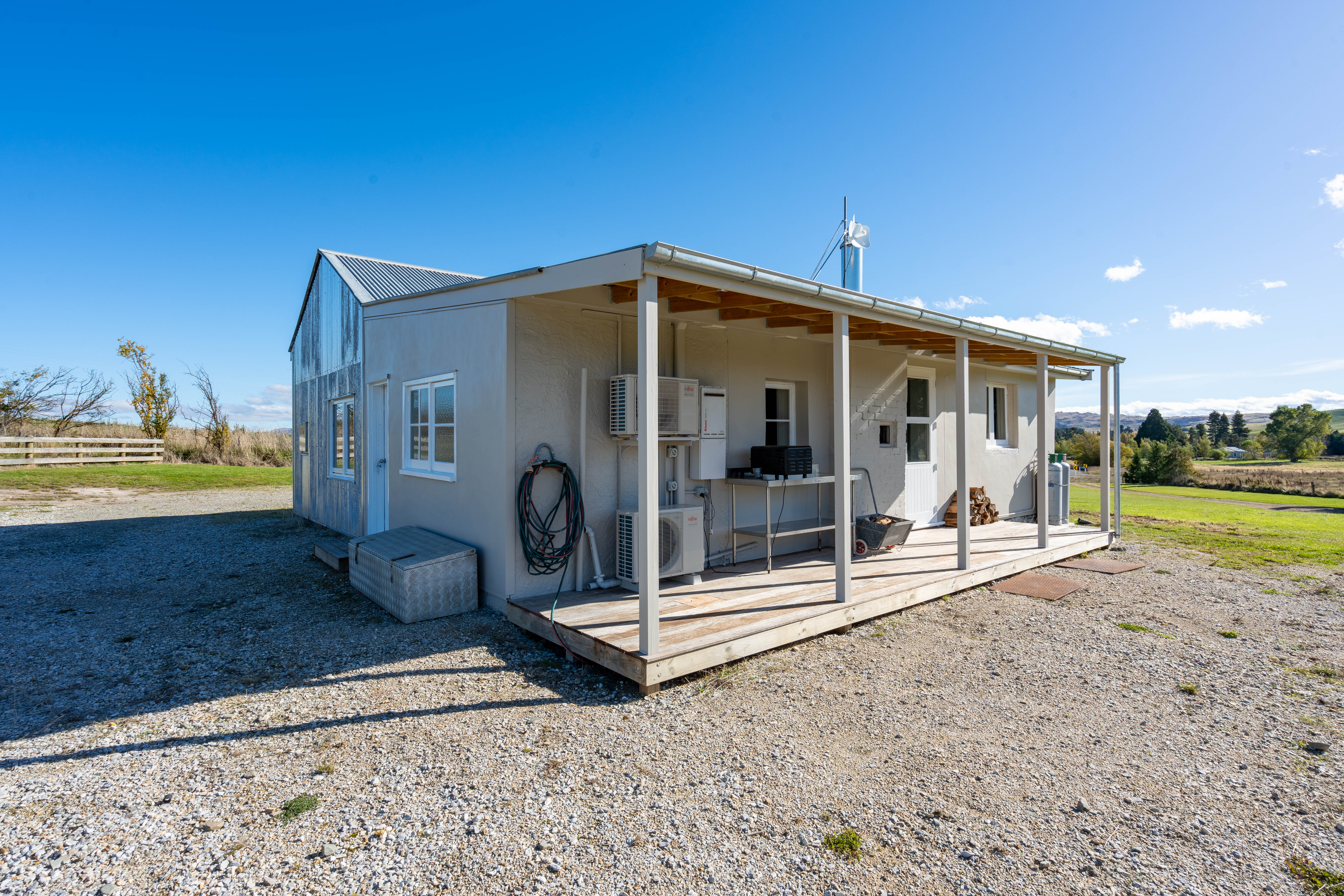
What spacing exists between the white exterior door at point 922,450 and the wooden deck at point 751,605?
139 cm

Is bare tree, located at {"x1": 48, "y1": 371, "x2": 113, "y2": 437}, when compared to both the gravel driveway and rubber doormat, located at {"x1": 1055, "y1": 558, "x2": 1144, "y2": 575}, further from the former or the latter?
rubber doormat, located at {"x1": 1055, "y1": 558, "x2": 1144, "y2": 575}

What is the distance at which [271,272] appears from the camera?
54.6ft

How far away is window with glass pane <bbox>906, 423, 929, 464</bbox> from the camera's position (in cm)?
848

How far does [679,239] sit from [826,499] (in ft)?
14.5

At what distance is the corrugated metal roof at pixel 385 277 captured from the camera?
8.31m

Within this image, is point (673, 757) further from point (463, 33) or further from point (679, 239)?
point (463, 33)

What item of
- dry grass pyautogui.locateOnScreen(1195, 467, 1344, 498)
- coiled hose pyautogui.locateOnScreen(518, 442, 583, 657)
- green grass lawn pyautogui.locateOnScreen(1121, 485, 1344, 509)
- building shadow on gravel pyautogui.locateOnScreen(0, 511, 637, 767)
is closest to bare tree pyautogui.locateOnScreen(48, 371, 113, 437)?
building shadow on gravel pyautogui.locateOnScreen(0, 511, 637, 767)

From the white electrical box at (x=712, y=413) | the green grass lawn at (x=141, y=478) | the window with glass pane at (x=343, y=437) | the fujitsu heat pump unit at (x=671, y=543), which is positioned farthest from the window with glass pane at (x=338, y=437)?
the green grass lawn at (x=141, y=478)

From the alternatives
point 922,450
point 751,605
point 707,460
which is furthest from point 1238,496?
point 751,605

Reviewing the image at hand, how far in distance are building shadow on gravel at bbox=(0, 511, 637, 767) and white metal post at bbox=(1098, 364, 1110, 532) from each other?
7.57 metres

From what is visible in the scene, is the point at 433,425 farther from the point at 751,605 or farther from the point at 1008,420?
the point at 1008,420

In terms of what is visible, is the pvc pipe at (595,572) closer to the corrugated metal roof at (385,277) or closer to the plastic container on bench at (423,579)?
the plastic container on bench at (423,579)

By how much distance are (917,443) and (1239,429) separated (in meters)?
59.1

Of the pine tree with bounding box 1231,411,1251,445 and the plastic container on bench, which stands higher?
the pine tree with bounding box 1231,411,1251,445
